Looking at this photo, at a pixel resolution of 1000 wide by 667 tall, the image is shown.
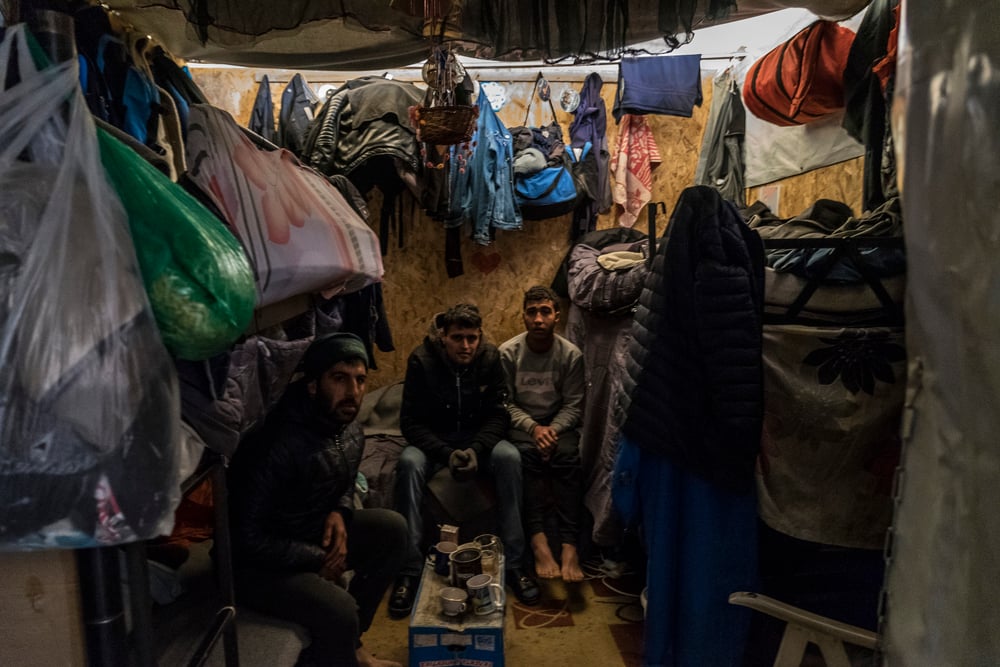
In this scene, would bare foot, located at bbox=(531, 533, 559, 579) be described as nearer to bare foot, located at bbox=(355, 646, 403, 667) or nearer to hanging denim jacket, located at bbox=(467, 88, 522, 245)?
bare foot, located at bbox=(355, 646, 403, 667)

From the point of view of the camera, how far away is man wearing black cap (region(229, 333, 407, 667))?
160 centimetres

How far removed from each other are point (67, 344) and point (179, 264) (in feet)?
0.51

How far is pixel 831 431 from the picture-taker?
1.52 meters

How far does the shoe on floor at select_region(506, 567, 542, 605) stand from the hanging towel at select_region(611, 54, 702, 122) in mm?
2543

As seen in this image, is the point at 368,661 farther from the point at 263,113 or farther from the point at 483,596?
the point at 263,113

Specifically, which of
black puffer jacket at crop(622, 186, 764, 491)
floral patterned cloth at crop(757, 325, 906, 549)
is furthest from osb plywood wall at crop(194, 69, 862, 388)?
floral patterned cloth at crop(757, 325, 906, 549)

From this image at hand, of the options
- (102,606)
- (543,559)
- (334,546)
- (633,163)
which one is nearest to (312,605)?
(334,546)

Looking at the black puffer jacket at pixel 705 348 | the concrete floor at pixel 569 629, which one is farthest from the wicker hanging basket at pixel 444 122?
the concrete floor at pixel 569 629

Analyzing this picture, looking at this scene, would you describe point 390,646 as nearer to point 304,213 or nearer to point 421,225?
point 304,213

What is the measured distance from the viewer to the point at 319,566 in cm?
172

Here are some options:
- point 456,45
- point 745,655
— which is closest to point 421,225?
point 456,45

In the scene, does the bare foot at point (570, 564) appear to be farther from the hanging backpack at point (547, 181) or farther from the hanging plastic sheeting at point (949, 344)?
the hanging plastic sheeting at point (949, 344)

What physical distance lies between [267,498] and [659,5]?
5.80 ft

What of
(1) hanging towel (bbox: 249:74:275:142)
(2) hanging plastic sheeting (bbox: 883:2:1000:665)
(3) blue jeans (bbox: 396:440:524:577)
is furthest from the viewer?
(1) hanging towel (bbox: 249:74:275:142)
